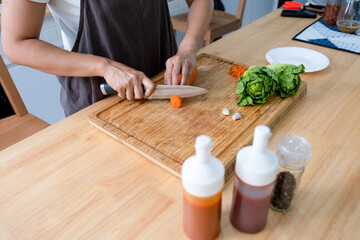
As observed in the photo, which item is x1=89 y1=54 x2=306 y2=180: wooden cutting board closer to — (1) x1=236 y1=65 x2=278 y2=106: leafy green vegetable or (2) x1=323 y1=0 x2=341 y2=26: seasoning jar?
(1) x1=236 y1=65 x2=278 y2=106: leafy green vegetable

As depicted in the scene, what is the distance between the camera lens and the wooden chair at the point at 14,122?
121 cm

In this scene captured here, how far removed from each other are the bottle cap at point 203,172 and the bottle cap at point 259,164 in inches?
1.7

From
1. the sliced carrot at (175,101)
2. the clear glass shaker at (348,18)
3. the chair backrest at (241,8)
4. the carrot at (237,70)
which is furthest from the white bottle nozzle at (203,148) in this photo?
the chair backrest at (241,8)

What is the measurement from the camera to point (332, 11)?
149 cm

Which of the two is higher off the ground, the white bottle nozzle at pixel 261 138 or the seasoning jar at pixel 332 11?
the white bottle nozzle at pixel 261 138

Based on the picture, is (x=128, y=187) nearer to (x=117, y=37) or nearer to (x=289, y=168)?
(x=289, y=168)

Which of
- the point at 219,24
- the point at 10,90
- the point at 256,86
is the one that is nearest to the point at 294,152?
the point at 256,86

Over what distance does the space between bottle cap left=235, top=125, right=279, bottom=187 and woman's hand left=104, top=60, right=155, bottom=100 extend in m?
0.48

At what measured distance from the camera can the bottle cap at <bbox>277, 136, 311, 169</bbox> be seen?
0.51 metres

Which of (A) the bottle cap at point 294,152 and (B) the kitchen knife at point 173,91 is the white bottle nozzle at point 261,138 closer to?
(A) the bottle cap at point 294,152

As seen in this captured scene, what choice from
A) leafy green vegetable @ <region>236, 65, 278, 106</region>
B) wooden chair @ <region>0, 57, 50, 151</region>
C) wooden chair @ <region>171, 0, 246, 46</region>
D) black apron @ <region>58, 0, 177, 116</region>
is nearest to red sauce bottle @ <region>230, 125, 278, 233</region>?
leafy green vegetable @ <region>236, 65, 278, 106</region>

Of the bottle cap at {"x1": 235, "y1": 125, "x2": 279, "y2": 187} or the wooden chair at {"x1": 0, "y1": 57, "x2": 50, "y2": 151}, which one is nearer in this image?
the bottle cap at {"x1": 235, "y1": 125, "x2": 279, "y2": 187}

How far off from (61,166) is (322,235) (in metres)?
0.60

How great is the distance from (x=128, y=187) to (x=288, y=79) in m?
0.58
